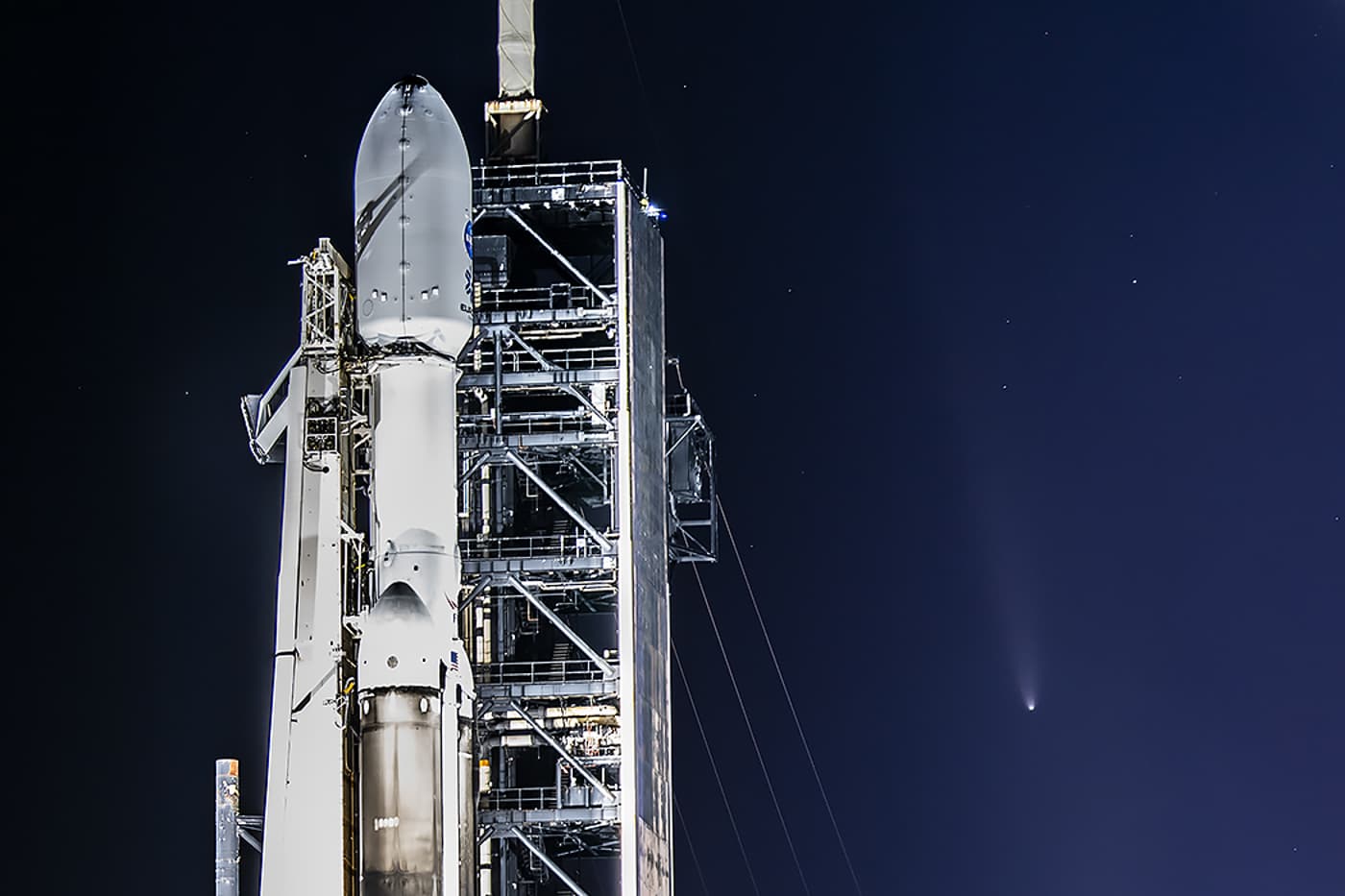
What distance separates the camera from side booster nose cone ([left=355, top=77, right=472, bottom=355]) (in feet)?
115

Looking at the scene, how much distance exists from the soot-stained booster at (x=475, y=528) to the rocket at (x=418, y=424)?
40mm

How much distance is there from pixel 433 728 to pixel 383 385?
16.3 feet

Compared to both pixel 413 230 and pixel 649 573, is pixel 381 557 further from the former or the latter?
pixel 649 573

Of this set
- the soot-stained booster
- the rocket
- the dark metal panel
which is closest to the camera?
the rocket

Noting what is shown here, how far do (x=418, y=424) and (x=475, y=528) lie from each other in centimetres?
762

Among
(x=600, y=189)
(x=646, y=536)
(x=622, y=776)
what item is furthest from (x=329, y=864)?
(x=600, y=189)

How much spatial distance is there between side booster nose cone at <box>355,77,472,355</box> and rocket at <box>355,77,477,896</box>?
1 cm

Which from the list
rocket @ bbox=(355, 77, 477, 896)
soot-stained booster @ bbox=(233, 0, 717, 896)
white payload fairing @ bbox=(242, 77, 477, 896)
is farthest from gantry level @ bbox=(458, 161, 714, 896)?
rocket @ bbox=(355, 77, 477, 896)

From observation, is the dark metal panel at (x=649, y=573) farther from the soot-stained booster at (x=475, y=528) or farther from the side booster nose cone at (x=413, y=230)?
the side booster nose cone at (x=413, y=230)

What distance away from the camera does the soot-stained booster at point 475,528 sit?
34750 millimetres

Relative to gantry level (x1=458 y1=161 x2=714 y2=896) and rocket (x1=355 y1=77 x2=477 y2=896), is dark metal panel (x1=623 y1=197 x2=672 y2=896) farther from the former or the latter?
rocket (x1=355 y1=77 x2=477 y2=896)

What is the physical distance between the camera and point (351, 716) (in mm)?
37000

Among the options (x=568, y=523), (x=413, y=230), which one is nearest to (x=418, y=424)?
(x=413, y=230)

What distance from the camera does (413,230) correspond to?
3525 cm
